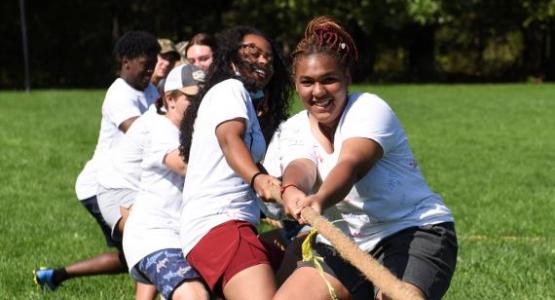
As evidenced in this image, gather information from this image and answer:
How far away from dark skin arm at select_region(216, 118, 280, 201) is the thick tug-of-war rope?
0.37m

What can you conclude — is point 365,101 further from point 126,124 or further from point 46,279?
point 46,279

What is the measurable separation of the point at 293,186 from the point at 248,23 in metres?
37.7

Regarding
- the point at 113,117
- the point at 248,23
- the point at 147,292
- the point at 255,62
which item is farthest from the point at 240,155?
the point at 248,23

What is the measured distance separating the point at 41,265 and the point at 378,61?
42600 mm

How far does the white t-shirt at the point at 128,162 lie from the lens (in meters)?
5.71

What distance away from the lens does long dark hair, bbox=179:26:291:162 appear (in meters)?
4.57

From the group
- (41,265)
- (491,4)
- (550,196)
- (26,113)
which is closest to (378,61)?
(491,4)

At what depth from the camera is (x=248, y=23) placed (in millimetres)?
41031

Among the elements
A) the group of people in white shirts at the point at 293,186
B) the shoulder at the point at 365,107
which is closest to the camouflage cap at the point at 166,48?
the group of people in white shirts at the point at 293,186

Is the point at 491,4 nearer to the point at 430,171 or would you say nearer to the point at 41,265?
the point at 430,171

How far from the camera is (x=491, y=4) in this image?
4256 centimetres

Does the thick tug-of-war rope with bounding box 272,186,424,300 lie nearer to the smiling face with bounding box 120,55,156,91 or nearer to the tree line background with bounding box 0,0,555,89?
the smiling face with bounding box 120,55,156,91

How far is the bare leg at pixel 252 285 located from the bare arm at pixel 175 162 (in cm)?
76

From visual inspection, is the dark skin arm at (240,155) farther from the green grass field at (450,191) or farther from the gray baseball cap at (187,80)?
the green grass field at (450,191)
